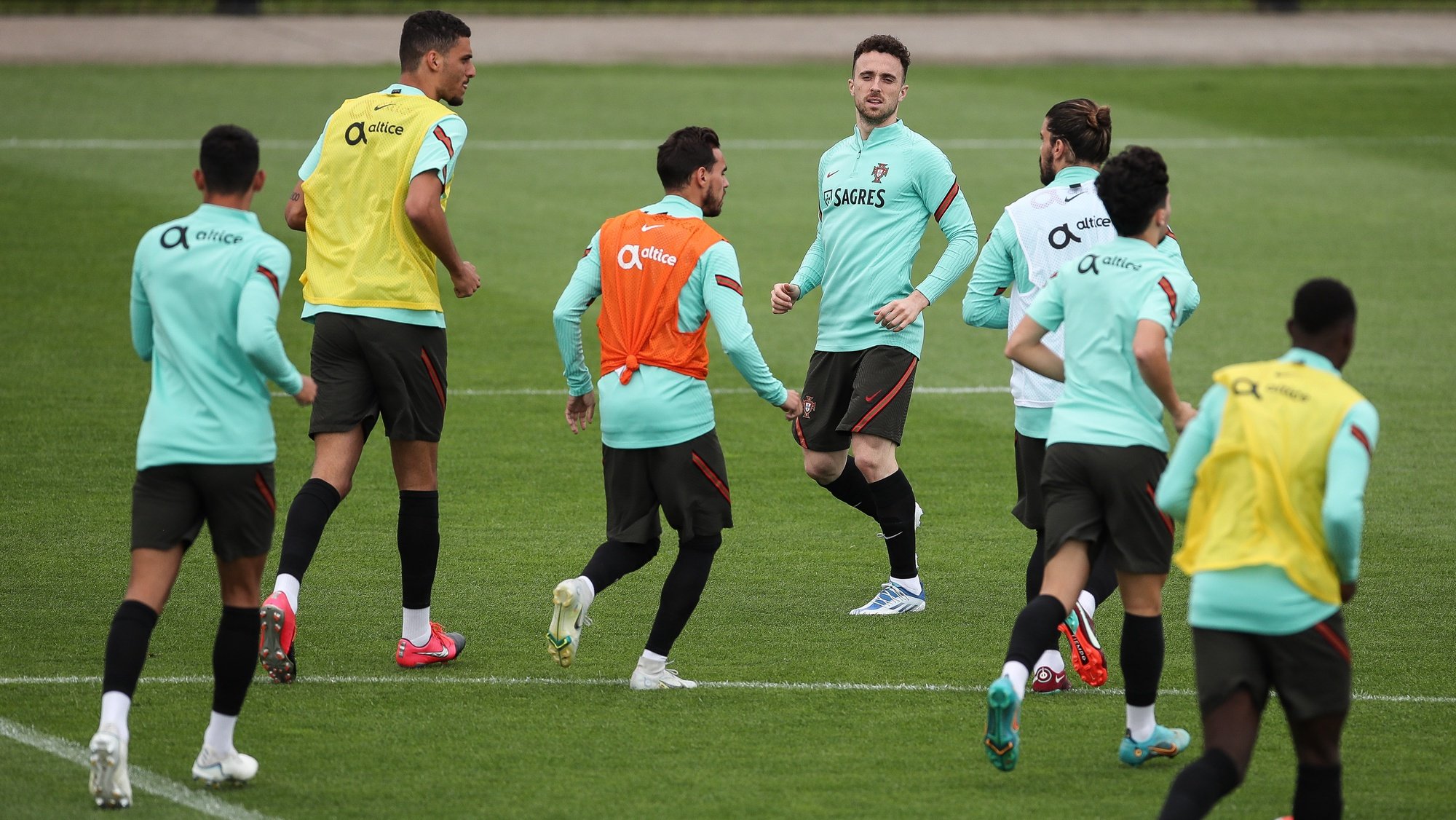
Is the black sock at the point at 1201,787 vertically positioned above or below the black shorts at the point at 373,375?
below

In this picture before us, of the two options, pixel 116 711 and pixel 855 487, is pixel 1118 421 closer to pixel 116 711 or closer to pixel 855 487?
pixel 855 487

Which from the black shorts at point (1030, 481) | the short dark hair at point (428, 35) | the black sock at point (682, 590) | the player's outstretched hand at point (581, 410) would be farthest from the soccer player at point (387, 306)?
the black shorts at point (1030, 481)

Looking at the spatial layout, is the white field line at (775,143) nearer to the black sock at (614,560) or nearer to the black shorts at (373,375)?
the black shorts at (373,375)

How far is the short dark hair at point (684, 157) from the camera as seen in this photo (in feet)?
20.5

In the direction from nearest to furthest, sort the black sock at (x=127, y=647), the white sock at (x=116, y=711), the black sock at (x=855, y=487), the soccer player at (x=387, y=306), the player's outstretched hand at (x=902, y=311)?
the white sock at (x=116, y=711) → the black sock at (x=127, y=647) → the soccer player at (x=387, y=306) → the player's outstretched hand at (x=902, y=311) → the black sock at (x=855, y=487)

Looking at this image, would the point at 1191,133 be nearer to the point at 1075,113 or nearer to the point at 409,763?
the point at 1075,113

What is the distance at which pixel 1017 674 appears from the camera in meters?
5.08

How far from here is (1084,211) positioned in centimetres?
630

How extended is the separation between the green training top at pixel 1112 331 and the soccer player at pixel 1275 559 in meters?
0.79

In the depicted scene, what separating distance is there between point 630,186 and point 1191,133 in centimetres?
705

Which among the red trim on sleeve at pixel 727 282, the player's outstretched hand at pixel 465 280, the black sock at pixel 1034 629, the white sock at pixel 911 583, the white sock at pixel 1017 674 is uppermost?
A: the red trim on sleeve at pixel 727 282

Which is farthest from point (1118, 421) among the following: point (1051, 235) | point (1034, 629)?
point (1051, 235)

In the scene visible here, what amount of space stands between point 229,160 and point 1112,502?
9.13 feet

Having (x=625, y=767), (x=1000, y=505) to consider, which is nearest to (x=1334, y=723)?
(x=625, y=767)
